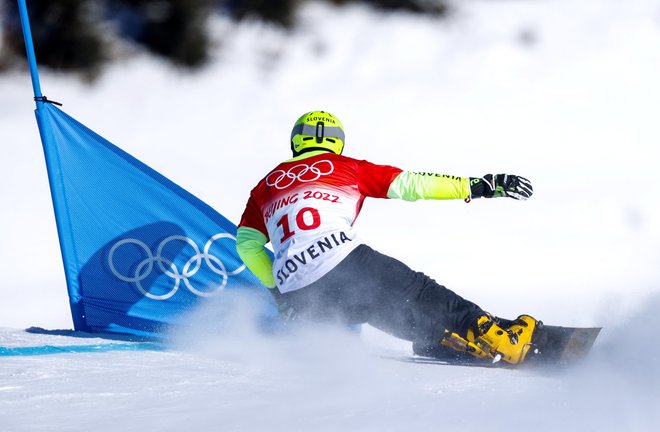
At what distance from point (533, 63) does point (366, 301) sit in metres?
11.1

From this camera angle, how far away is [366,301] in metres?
4.20

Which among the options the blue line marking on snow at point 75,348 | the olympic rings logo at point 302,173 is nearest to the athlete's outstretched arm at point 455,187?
the olympic rings logo at point 302,173

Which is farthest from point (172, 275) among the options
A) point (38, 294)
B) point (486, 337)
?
point (38, 294)

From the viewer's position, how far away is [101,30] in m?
15.1

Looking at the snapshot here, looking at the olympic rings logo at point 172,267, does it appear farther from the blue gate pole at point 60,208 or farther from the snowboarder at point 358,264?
the snowboarder at point 358,264

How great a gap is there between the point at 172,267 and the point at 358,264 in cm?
135

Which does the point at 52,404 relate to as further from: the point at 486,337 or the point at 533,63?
the point at 533,63

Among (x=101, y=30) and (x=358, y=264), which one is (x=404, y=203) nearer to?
(x=358, y=264)

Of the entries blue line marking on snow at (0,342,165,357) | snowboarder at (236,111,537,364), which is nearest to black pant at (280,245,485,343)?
snowboarder at (236,111,537,364)

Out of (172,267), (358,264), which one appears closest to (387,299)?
(358,264)

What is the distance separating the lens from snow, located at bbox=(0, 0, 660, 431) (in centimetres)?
305

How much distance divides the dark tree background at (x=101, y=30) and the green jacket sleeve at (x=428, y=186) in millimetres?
10944

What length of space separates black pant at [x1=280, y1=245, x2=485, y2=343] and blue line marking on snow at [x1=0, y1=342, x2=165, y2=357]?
82 cm

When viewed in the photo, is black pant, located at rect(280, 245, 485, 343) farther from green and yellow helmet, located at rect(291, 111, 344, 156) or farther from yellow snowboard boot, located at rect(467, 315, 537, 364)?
green and yellow helmet, located at rect(291, 111, 344, 156)
